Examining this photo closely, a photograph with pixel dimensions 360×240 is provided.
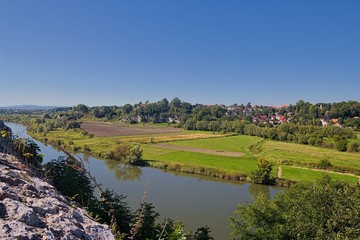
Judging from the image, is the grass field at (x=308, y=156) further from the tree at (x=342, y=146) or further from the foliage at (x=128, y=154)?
the foliage at (x=128, y=154)

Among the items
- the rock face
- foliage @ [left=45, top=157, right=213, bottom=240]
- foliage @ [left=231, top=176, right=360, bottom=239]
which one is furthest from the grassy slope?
the rock face

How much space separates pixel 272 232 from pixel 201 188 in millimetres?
20199

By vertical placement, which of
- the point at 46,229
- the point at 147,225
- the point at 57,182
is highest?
the point at 46,229

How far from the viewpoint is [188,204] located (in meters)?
29.3

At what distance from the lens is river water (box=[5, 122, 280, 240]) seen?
25297mm

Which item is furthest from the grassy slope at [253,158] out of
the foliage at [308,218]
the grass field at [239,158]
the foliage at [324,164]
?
the foliage at [308,218]

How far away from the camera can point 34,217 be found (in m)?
5.23

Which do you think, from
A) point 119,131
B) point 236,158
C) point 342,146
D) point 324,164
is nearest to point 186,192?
point 236,158

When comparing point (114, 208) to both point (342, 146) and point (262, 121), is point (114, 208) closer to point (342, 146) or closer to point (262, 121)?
point (342, 146)

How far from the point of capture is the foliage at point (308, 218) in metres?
14.0

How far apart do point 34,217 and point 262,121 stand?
12128 centimetres

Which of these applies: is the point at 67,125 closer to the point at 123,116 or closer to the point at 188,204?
the point at 123,116

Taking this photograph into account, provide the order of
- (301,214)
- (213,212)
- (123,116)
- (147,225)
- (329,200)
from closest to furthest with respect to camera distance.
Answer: (147,225)
(301,214)
(329,200)
(213,212)
(123,116)

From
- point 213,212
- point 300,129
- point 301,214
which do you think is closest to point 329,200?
point 301,214
